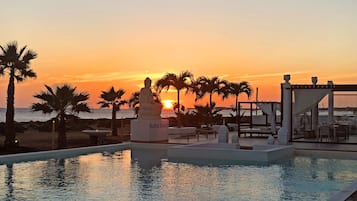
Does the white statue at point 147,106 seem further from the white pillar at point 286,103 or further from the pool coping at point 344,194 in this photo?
the pool coping at point 344,194

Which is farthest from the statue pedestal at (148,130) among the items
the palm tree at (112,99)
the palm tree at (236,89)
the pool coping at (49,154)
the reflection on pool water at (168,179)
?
the palm tree at (236,89)

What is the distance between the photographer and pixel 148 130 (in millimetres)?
17328

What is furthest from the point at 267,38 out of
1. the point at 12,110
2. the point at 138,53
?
the point at 12,110

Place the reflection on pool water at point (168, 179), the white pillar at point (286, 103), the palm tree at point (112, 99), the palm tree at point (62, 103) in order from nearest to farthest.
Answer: the reflection on pool water at point (168, 179)
the white pillar at point (286, 103)
the palm tree at point (62, 103)
the palm tree at point (112, 99)

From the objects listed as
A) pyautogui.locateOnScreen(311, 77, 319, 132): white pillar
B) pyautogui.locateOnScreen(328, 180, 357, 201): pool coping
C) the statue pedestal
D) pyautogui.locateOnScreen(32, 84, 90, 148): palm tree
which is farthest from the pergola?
pyautogui.locateOnScreen(328, 180, 357, 201): pool coping

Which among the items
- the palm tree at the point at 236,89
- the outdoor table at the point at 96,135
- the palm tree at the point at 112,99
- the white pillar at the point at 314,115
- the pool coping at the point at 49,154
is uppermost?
the palm tree at the point at 236,89

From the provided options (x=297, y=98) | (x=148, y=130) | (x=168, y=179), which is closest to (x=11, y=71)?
(x=148, y=130)

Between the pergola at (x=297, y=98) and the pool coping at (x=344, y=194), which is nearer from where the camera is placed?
the pool coping at (x=344, y=194)

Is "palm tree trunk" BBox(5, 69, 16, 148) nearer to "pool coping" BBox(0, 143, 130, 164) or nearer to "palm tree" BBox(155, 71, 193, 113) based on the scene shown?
"pool coping" BBox(0, 143, 130, 164)

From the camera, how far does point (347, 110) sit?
18703mm

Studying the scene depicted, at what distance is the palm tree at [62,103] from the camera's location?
18844 millimetres

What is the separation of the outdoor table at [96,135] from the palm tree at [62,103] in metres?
0.89

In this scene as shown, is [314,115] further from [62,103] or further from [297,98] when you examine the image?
[62,103]

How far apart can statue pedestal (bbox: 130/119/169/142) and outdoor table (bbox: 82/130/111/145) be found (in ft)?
6.39
